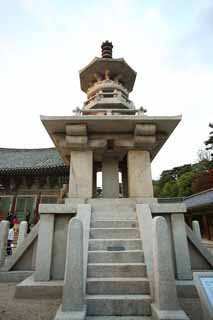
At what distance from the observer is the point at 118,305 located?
290 cm

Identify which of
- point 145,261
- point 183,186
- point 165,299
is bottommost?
point 165,299

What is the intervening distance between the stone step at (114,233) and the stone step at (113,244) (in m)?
0.17

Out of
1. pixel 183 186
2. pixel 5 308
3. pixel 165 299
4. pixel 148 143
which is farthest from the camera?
pixel 183 186

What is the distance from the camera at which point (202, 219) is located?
1952cm

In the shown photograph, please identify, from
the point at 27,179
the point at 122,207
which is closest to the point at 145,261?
the point at 122,207

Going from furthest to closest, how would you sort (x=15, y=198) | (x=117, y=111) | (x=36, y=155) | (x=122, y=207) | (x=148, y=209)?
(x=36, y=155)
(x=15, y=198)
(x=117, y=111)
(x=122, y=207)
(x=148, y=209)

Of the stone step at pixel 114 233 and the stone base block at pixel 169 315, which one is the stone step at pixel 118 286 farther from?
the stone step at pixel 114 233

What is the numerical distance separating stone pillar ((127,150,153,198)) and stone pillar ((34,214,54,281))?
2.32 meters

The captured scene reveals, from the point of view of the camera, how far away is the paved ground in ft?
9.59

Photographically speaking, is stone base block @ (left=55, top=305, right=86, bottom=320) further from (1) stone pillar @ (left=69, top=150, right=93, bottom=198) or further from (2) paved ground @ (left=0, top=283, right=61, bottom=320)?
(1) stone pillar @ (left=69, top=150, right=93, bottom=198)

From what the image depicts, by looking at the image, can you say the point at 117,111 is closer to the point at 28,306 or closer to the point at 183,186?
the point at 28,306

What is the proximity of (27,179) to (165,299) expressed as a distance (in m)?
16.1

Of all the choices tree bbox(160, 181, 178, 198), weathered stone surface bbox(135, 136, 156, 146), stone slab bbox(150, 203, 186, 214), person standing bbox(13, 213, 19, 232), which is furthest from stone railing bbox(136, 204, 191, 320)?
tree bbox(160, 181, 178, 198)

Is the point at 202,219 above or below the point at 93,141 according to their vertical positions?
below
